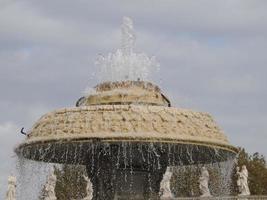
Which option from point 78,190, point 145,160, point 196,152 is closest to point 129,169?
point 145,160

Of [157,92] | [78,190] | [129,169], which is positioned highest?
[78,190]

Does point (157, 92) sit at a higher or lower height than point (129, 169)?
higher

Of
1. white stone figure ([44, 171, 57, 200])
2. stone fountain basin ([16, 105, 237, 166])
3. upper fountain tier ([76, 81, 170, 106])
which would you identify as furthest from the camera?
white stone figure ([44, 171, 57, 200])

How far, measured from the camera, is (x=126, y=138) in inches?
367

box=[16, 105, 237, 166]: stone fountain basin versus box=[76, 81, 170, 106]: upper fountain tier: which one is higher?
box=[76, 81, 170, 106]: upper fountain tier

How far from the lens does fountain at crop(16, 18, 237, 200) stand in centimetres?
945

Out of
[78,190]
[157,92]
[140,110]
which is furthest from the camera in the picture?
[78,190]

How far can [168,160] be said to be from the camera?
424 inches

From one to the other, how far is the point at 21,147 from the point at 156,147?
6.12 feet

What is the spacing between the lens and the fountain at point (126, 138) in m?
9.45

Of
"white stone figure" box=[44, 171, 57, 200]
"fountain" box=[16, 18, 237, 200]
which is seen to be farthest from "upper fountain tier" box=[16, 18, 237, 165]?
"white stone figure" box=[44, 171, 57, 200]

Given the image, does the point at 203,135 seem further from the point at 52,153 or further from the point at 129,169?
the point at 52,153

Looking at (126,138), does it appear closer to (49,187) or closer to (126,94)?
(126,94)

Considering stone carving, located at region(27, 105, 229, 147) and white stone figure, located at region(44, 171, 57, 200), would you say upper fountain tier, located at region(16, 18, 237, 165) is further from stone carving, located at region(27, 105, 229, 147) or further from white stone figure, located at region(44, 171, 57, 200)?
white stone figure, located at region(44, 171, 57, 200)
